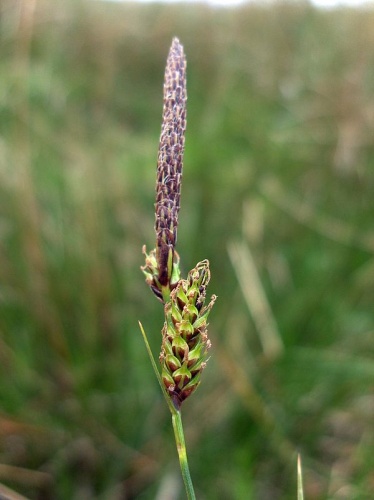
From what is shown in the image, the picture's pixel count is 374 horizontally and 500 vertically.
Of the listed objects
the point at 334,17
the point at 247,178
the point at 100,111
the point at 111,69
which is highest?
the point at 334,17

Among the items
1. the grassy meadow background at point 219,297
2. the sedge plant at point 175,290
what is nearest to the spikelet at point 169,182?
the sedge plant at point 175,290

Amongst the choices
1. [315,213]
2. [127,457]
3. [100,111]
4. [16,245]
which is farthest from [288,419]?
[100,111]

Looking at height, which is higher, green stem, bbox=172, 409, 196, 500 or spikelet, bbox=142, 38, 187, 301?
spikelet, bbox=142, 38, 187, 301

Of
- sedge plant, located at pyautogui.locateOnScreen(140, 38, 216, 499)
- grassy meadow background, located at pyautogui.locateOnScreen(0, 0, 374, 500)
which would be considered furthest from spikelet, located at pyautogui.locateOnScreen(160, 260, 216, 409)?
grassy meadow background, located at pyautogui.locateOnScreen(0, 0, 374, 500)

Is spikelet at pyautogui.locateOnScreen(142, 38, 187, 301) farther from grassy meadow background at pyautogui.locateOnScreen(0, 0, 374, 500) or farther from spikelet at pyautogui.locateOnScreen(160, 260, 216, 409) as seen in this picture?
grassy meadow background at pyautogui.locateOnScreen(0, 0, 374, 500)

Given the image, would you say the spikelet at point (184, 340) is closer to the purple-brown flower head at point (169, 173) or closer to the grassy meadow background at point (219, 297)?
the purple-brown flower head at point (169, 173)

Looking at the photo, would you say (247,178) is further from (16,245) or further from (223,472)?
(223,472)
